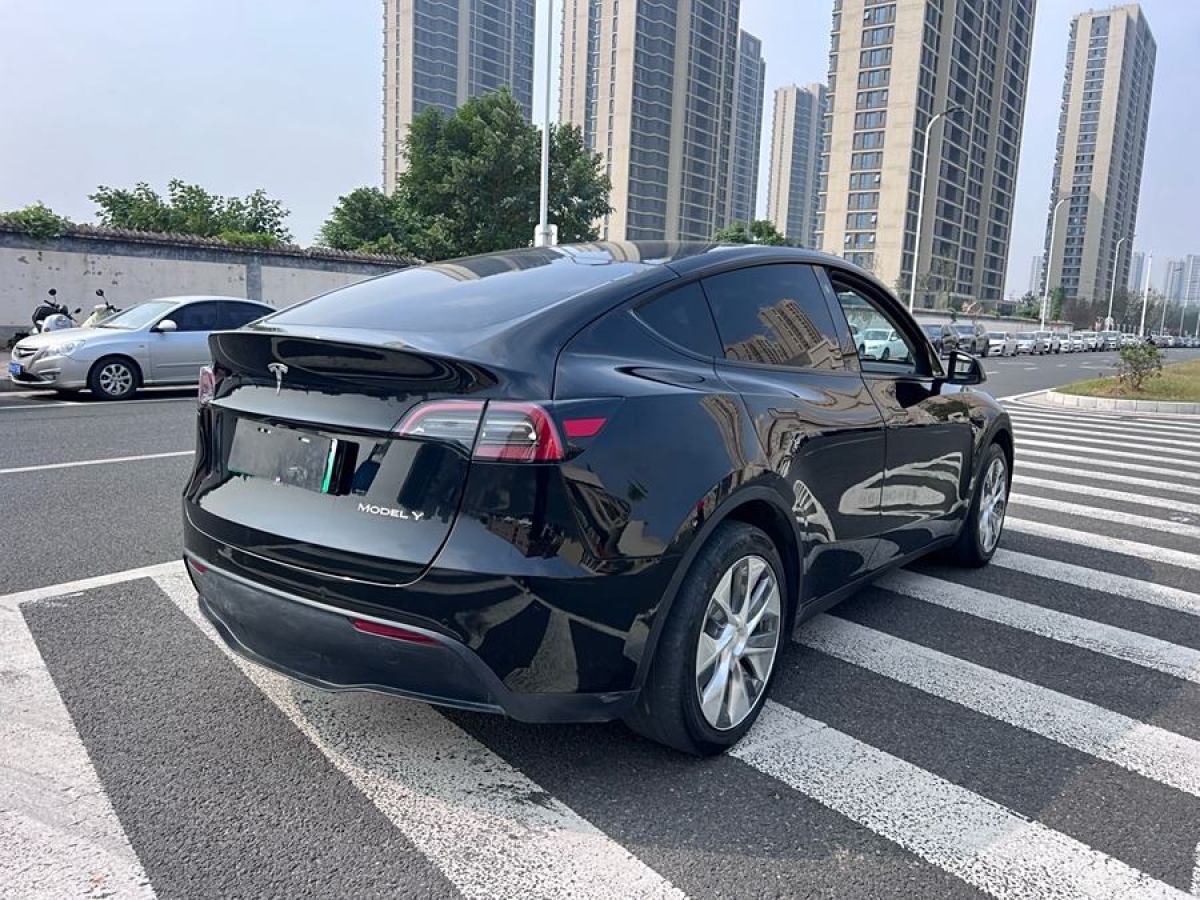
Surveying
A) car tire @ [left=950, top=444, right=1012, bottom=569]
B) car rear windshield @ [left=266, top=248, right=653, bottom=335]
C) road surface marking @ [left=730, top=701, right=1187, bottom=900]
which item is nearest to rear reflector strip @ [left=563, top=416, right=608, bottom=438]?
car rear windshield @ [left=266, top=248, right=653, bottom=335]

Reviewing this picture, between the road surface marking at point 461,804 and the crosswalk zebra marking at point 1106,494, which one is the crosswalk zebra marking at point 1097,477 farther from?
the road surface marking at point 461,804

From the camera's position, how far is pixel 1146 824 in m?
2.55

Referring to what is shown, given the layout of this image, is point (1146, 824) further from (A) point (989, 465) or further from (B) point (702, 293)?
(A) point (989, 465)

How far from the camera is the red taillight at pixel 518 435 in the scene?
2328mm

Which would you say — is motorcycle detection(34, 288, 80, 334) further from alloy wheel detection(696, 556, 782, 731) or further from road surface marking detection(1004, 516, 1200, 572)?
alloy wheel detection(696, 556, 782, 731)

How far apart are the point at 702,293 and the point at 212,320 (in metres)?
11.7

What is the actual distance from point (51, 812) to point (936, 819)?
2.46 metres

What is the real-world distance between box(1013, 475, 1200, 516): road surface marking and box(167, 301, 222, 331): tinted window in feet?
35.4

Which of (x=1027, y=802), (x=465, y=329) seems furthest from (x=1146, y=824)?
(x=465, y=329)

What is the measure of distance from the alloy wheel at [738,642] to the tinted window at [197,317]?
11.7 metres

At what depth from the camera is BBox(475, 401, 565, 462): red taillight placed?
2.33m

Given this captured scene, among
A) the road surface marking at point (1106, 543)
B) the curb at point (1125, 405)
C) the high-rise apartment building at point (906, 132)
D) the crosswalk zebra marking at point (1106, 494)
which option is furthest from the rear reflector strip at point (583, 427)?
the high-rise apartment building at point (906, 132)

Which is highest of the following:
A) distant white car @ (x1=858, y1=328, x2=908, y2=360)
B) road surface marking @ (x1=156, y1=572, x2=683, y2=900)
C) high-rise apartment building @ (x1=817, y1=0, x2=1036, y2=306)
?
high-rise apartment building @ (x1=817, y1=0, x2=1036, y2=306)

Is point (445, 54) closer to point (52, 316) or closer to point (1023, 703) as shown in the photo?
point (52, 316)
